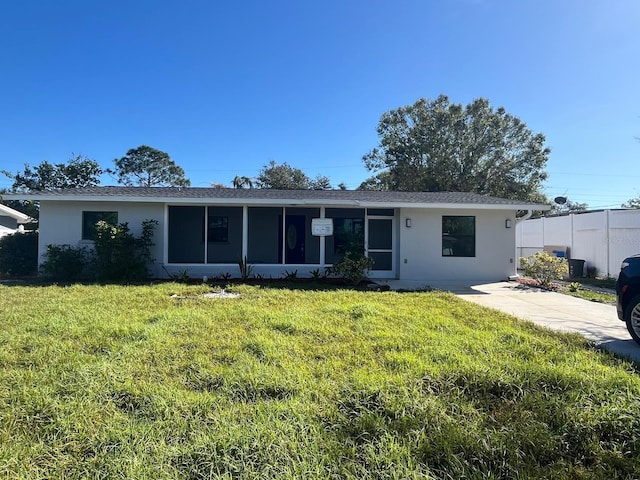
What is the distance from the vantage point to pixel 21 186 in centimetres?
3083

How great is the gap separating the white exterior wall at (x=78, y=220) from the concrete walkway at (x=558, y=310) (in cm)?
735

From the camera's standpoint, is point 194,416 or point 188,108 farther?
point 188,108

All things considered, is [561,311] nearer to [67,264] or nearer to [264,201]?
[264,201]

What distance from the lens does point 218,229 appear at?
42.6ft

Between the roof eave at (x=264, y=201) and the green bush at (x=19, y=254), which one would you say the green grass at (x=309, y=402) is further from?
the green bush at (x=19, y=254)

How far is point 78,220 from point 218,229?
4.22 meters

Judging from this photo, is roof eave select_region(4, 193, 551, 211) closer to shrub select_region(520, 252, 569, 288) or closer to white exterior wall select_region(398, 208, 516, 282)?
white exterior wall select_region(398, 208, 516, 282)

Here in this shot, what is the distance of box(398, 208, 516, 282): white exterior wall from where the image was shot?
463 inches

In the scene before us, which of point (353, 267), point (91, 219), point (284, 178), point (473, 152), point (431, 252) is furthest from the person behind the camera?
point (284, 178)

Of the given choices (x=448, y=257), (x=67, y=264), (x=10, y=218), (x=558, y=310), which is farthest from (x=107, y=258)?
(x=10, y=218)

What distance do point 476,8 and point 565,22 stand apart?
7.56 ft

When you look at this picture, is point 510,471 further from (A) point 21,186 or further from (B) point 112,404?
(A) point 21,186

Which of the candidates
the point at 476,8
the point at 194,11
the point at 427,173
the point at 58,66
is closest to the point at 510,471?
the point at 476,8

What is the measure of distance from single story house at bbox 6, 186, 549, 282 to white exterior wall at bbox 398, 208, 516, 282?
0.11 ft
